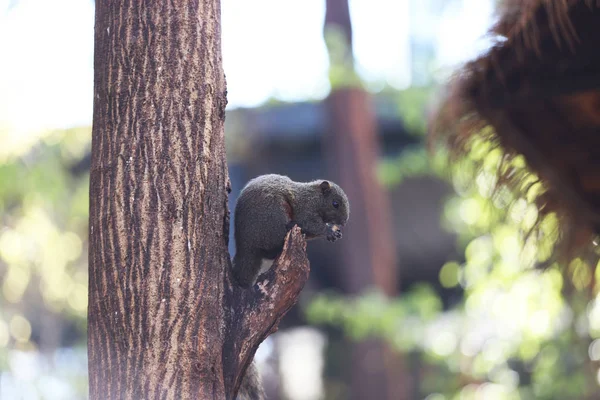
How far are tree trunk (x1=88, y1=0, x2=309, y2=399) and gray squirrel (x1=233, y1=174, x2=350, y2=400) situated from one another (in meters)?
0.34

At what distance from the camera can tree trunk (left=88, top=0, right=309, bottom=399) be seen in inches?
86.0

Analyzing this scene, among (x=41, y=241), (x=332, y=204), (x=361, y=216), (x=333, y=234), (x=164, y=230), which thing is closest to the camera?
(x=164, y=230)

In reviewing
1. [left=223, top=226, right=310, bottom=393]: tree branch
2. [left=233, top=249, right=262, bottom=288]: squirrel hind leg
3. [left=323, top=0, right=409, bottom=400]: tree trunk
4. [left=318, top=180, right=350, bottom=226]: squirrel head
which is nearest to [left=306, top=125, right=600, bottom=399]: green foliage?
[left=323, top=0, right=409, bottom=400]: tree trunk

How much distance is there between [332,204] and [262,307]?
1198 millimetres

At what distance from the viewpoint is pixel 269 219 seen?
2.80 m

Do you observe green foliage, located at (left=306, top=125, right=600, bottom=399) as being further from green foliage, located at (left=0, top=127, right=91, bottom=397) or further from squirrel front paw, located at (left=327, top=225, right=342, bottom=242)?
squirrel front paw, located at (left=327, top=225, right=342, bottom=242)

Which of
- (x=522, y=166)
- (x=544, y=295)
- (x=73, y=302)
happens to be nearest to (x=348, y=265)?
(x=544, y=295)

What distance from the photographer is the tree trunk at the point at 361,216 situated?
761 centimetres

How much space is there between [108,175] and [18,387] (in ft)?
17.9

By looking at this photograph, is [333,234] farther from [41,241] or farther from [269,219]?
[41,241]

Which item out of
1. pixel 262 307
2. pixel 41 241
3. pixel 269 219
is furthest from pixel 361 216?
pixel 262 307

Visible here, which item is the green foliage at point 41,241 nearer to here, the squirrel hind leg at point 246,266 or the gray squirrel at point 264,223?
the gray squirrel at point 264,223

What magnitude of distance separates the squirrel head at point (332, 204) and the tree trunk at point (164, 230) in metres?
0.98

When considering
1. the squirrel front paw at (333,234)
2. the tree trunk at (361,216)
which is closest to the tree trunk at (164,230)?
the squirrel front paw at (333,234)
